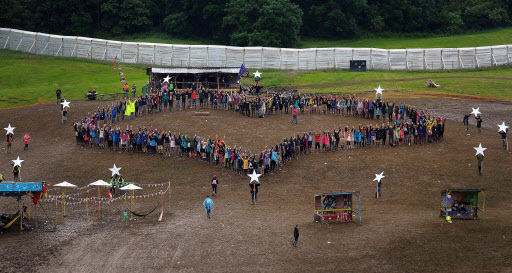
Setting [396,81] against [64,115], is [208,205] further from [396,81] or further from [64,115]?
[396,81]

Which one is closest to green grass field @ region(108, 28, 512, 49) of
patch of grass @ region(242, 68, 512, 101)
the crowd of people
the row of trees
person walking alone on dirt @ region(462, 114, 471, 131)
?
the row of trees

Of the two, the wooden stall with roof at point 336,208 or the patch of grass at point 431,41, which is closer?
the wooden stall with roof at point 336,208

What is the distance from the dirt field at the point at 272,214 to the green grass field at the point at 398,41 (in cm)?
4334

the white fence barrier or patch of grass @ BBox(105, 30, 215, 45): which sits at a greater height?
patch of grass @ BBox(105, 30, 215, 45)

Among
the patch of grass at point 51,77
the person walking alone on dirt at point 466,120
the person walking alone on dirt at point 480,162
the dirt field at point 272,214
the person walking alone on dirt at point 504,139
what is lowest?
the dirt field at point 272,214

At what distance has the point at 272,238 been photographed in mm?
30281

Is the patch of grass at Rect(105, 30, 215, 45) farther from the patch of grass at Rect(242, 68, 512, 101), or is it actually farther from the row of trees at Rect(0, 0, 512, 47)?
the patch of grass at Rect(242, 68, 512, 101)

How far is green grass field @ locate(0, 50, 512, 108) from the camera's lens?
2613 inches

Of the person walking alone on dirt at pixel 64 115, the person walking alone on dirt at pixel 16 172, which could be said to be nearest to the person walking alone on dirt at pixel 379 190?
the person walking alone on dirt at pixel 16 172

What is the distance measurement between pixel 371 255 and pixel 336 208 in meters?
4.65

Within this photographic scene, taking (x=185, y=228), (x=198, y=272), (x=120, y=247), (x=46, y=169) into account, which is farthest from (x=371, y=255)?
(x=46, y=169)

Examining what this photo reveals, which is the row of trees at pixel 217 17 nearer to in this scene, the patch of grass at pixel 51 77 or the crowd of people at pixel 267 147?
the patch of grass at pixel 51 77

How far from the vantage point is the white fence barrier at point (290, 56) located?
75500 mm

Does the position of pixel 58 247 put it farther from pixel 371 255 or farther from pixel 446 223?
pixel 446 223
